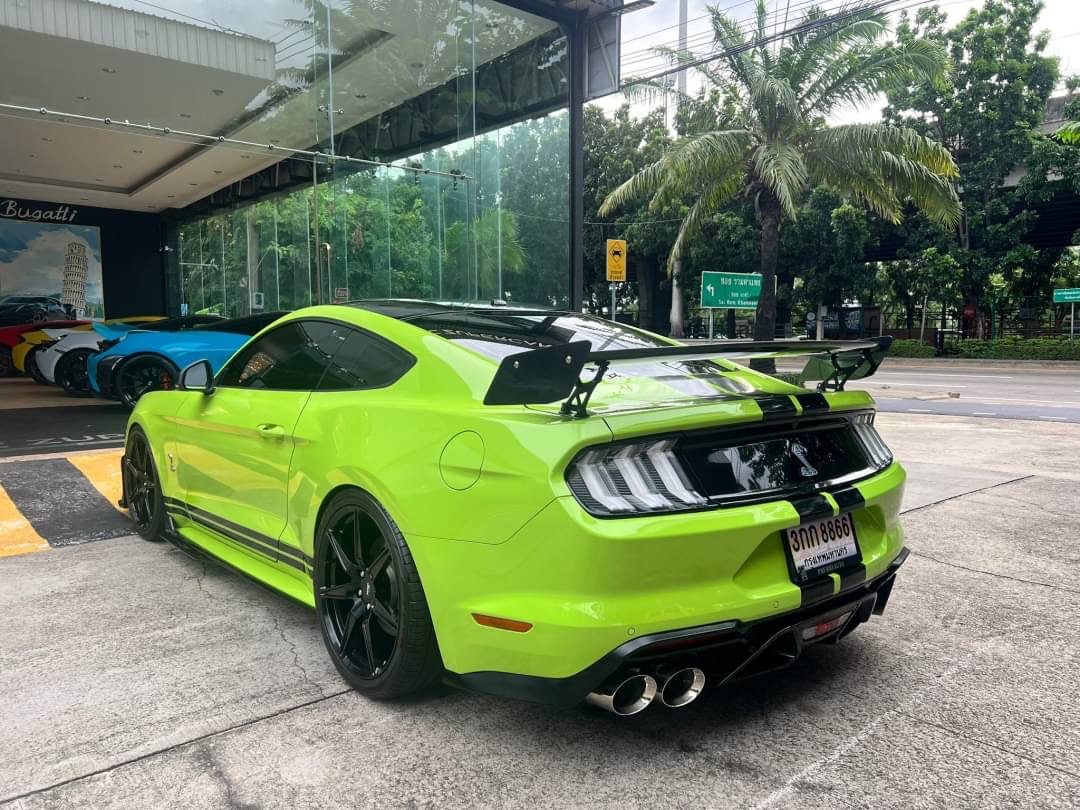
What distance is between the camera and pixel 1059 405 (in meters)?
14.2

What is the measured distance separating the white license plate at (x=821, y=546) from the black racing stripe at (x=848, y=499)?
0.13ft

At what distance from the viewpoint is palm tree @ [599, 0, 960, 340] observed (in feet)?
52.5

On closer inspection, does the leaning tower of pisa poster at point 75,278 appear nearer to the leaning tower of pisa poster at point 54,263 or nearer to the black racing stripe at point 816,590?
the leaning tower of pisa poster at point 54,263

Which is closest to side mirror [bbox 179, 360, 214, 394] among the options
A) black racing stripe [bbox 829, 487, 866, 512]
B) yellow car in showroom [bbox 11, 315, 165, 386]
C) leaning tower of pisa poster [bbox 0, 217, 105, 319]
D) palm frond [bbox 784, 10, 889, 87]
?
black racing stripe [bbox 829, 487, 866, 512]

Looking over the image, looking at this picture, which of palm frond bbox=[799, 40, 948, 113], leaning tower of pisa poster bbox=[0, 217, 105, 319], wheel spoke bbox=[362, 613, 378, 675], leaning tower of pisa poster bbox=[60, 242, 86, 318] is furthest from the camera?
leaning tower of pisa poster bbox=[60, 242, 86, 318]

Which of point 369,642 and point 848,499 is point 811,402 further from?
point 369,642

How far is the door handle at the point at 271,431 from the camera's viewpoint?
3250mm

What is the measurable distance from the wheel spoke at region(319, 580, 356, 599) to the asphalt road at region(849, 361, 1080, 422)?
39.1ft

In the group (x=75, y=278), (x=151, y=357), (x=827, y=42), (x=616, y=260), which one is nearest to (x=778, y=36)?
(x=827, y=42)

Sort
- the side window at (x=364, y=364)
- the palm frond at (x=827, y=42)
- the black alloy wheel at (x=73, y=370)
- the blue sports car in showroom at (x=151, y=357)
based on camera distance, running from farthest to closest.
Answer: the palm frond at (x=827, y=42)
the black alloy wheel at (x=73, y=370)
the blue sports car in showroom at (x=151, y=357)
the side window at (x=364, y=364)

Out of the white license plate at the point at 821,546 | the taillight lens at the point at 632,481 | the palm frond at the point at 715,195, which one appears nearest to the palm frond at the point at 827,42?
the palm frond at the point at 715,195

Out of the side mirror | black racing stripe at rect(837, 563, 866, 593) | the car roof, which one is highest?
the car roof

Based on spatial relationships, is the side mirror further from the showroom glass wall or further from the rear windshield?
the showroom glass wall

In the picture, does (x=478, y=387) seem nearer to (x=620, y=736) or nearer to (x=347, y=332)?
(x=347, y=332)
